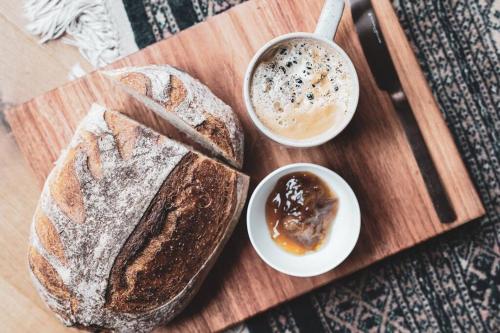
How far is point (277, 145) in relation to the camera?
128 centimetres

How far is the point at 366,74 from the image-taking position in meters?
1.29

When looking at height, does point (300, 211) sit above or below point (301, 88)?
below

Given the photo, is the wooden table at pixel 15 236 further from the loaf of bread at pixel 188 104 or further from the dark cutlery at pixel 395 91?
the dark cutlery at pixel 395 91

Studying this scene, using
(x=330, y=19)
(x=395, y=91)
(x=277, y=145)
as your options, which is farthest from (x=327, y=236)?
(x=330, y=19)

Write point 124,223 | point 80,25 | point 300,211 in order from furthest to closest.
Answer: point 80,25 → point 300,211 → point 124,223

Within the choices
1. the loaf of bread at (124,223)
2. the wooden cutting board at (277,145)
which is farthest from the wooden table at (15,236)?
the loaf of bread at (124,223)

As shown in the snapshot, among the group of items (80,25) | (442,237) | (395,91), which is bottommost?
(442,237)

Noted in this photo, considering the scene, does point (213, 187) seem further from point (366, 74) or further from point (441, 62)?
point (441, 62)

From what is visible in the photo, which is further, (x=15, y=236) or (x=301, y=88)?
(x=15, y=236)

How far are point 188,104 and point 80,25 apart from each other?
442 millimetres

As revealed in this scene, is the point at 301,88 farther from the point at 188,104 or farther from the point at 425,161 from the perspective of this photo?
the point at 425,161

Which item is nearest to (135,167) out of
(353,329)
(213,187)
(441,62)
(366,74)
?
(213,187)

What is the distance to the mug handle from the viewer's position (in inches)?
46.1

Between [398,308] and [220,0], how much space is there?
0.88 metres
